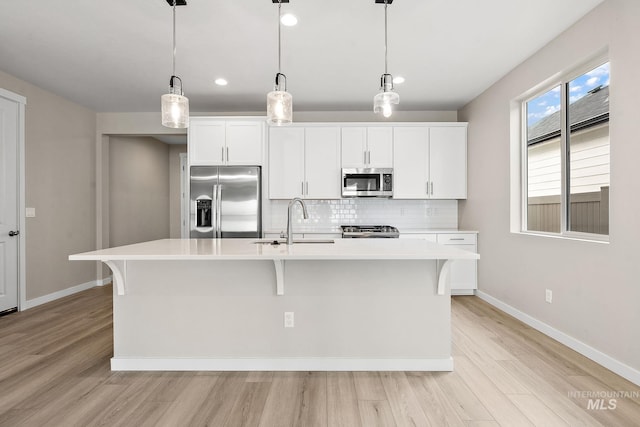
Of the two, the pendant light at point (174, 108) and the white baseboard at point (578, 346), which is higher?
Answer: the pendant light at point (174, 108)

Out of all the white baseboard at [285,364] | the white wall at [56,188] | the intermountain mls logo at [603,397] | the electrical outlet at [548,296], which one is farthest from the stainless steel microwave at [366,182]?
the white wall at [56,188]

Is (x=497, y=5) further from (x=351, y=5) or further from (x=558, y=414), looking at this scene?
(x=558, y=414)

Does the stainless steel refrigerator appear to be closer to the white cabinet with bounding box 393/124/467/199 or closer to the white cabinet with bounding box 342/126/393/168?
the white cabinet with bounding box 342/126/393/168

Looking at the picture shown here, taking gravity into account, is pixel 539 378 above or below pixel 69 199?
below

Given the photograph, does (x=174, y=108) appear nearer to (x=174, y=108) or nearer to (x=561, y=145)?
(x=174, y=108)

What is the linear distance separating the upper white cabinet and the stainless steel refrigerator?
15 centimetres

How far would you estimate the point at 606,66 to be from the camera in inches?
98.7

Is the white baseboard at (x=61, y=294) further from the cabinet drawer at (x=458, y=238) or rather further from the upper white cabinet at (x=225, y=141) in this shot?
the cabinet drawer at (x=458, y=238)

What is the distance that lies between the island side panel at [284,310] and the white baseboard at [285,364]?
32 mm

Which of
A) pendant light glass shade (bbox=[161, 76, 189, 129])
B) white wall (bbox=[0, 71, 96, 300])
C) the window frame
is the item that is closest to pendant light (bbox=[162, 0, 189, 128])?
pendant light glass shade (bbox=[161, 76, 189, 129])

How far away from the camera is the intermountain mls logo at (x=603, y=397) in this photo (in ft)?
6.18

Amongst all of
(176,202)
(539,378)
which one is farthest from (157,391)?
(176,202)

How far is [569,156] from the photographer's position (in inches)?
113

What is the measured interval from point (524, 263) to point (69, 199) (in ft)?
18.5
